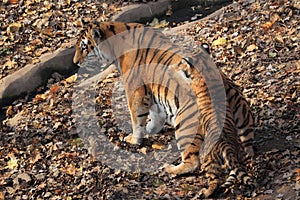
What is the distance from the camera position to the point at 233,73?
711 cm

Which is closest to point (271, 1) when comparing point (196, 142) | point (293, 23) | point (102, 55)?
point (293, 23)

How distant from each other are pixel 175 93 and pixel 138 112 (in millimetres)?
536

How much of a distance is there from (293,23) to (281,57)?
76 cm

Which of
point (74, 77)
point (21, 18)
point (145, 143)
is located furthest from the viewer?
point (21, 18)

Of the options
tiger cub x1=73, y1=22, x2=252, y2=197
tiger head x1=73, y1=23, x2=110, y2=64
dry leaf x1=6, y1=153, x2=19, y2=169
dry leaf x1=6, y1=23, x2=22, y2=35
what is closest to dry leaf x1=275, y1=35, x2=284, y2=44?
tiger cub x1=73, y1=22, x2=252, y2=197

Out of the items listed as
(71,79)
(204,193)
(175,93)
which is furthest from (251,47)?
(204,193)

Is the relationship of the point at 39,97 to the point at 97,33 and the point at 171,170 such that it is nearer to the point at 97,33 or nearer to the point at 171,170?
the point at 97,33

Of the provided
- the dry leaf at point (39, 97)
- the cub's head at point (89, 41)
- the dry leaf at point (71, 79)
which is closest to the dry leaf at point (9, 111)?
the dry leaf at point (39, 97)

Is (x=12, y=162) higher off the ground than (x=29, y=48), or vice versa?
(x=29, y=48)

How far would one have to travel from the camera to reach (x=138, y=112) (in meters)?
6.23

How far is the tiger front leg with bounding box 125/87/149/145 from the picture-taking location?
616cm

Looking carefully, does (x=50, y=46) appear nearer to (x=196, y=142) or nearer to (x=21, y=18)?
(x=21, y=18)

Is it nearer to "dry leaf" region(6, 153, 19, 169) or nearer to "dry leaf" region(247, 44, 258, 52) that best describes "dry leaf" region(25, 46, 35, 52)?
"dry leaf" region(6, 153, 19, 169)

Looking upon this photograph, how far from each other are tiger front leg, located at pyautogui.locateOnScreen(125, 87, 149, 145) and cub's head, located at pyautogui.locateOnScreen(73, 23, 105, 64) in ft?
2.39
